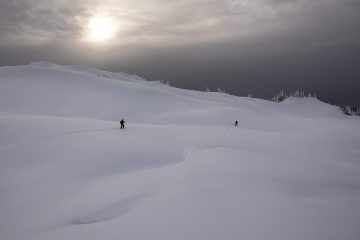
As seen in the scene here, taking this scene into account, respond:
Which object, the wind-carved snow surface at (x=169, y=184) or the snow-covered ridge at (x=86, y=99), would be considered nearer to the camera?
the wind-carved snow surface at (x=169, y=184)

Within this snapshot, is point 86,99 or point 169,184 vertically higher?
point 86,99

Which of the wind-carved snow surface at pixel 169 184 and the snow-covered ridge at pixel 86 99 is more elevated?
the snow-covered ridge at pixel 86 99

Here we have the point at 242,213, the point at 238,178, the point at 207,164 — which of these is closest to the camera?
the point at 242,213

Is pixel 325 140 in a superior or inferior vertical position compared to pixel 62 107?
inferior

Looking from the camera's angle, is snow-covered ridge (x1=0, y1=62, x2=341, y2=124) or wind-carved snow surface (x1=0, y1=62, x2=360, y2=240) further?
snow-covered ridge (x1=0, y1=62, x2=341, y2=124)

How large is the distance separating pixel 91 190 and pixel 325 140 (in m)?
26.1

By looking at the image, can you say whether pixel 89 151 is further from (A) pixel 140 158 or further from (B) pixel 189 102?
(B) pixel 189 102

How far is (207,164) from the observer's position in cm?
1681

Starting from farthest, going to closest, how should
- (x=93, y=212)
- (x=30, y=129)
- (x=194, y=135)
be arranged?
(x=194, y=135) < (x=30, y=129) < (x=93, y=212)

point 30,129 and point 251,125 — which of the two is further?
point 251,125

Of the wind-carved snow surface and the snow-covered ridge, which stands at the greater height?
the snow-covered ridge

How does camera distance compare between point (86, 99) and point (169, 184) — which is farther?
point (86, 99)

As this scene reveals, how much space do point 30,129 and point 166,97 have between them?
50426 millimetres

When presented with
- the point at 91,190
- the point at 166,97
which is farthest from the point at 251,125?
the point at 91,190
